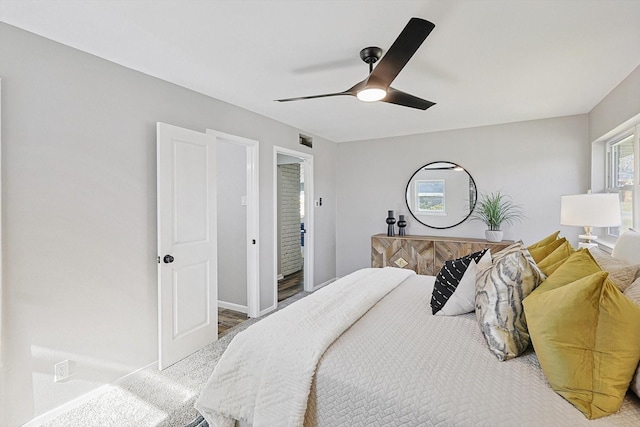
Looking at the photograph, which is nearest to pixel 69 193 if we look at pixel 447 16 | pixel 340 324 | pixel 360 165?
pixel 340 324

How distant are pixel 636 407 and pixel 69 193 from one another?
296 centimetres

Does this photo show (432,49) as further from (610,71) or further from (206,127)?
(206,127)

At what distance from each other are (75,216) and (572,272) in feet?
9.19

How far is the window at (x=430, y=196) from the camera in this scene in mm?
4539

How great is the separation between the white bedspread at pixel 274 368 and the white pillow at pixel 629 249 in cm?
150

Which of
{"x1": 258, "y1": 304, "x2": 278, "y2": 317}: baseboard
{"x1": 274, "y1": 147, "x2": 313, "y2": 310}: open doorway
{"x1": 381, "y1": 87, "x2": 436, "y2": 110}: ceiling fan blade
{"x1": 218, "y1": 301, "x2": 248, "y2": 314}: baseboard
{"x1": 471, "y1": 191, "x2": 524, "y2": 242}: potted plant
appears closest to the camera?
{"x1": 381, "y1": 87, "x2": 436, "y2": 110}: ceiling fan blade

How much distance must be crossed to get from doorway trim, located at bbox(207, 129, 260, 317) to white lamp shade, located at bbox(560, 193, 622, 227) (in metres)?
3.02

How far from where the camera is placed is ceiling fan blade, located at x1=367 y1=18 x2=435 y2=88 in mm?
1499

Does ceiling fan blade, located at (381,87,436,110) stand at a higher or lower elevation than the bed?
higher

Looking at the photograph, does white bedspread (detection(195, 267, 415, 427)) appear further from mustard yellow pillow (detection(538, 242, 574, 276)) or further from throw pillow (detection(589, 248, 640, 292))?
throw pillow (detection(589, 248, 640, 292))

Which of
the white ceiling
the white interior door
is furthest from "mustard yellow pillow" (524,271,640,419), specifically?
the white interior door

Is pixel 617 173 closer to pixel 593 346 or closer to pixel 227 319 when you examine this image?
pixel 593 346

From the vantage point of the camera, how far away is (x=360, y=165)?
5.15m

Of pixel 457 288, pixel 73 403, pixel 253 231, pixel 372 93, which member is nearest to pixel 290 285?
pixel 253 231
